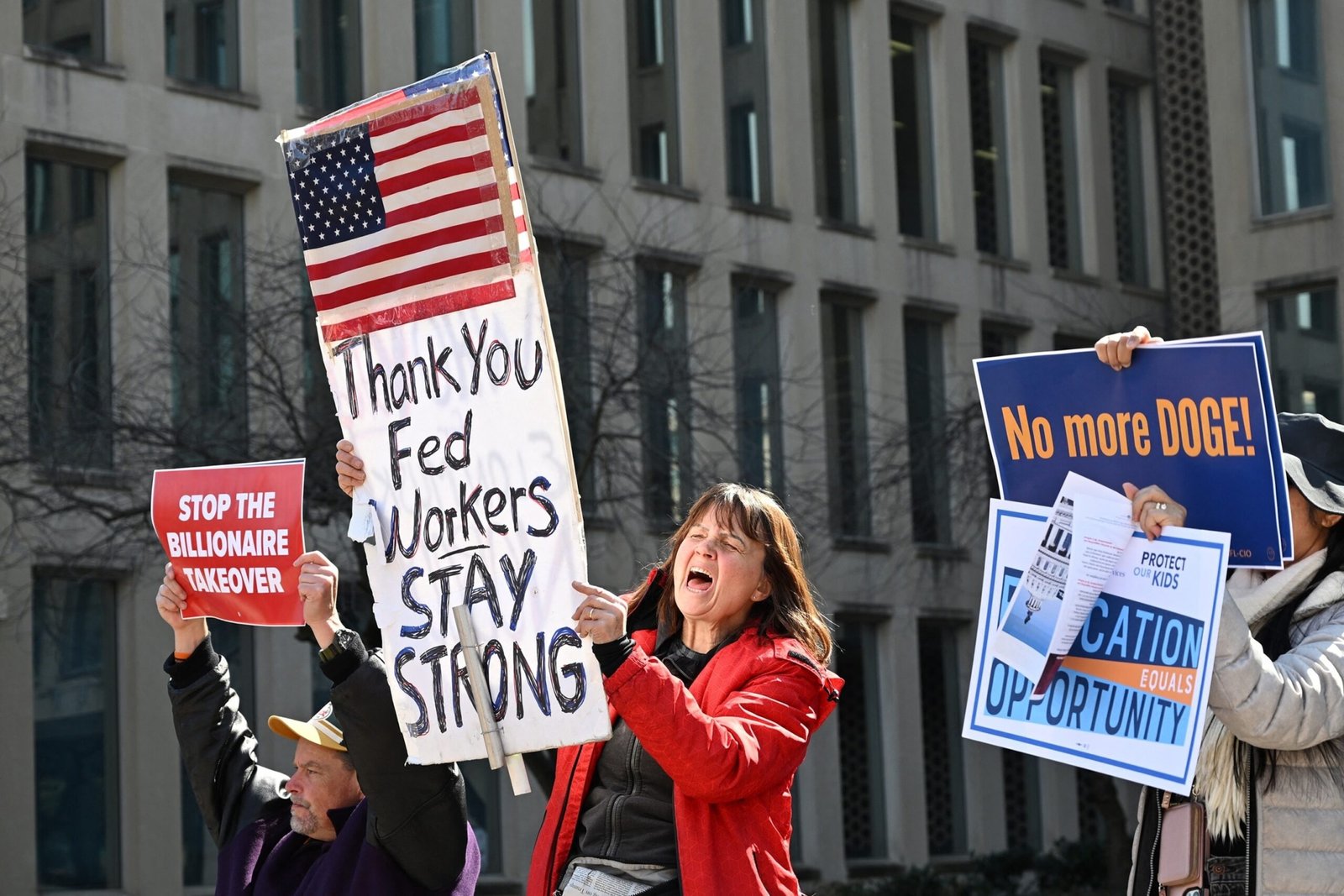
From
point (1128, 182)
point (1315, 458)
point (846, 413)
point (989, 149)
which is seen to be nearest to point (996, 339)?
point (989, 149)

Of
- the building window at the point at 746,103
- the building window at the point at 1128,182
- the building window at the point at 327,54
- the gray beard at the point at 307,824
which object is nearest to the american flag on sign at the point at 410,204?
the gray beard at the point at 307,824

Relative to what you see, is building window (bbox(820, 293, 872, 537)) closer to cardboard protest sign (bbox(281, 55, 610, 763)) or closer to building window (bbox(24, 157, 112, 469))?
building window (bbox(24, 157, 112, 469))

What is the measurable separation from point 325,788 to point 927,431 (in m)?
17.2

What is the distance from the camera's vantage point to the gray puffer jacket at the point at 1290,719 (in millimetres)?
4328

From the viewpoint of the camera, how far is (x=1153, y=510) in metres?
4.54

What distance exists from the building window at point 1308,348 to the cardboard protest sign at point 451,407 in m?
21.1

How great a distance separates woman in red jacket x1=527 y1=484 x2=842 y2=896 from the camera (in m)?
4.48

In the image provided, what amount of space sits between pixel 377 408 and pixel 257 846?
1358mm

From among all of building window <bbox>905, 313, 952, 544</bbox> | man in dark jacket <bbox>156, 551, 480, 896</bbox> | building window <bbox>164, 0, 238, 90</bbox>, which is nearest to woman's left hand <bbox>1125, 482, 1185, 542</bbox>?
man in dark jacket <bbox>156, 551, 480, 896</bbox>

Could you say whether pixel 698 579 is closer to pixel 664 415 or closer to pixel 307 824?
pixel 307 824

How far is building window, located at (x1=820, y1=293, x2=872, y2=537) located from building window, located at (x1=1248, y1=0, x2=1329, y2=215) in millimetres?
5277

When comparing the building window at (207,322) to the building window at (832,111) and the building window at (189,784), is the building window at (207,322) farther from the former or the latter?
the building window at (832,111)

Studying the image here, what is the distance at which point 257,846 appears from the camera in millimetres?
5762

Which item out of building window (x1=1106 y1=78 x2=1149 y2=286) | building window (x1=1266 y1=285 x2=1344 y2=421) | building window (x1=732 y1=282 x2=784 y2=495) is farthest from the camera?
building window (x1=1106 y1=78 x2=1149 y2=286)
